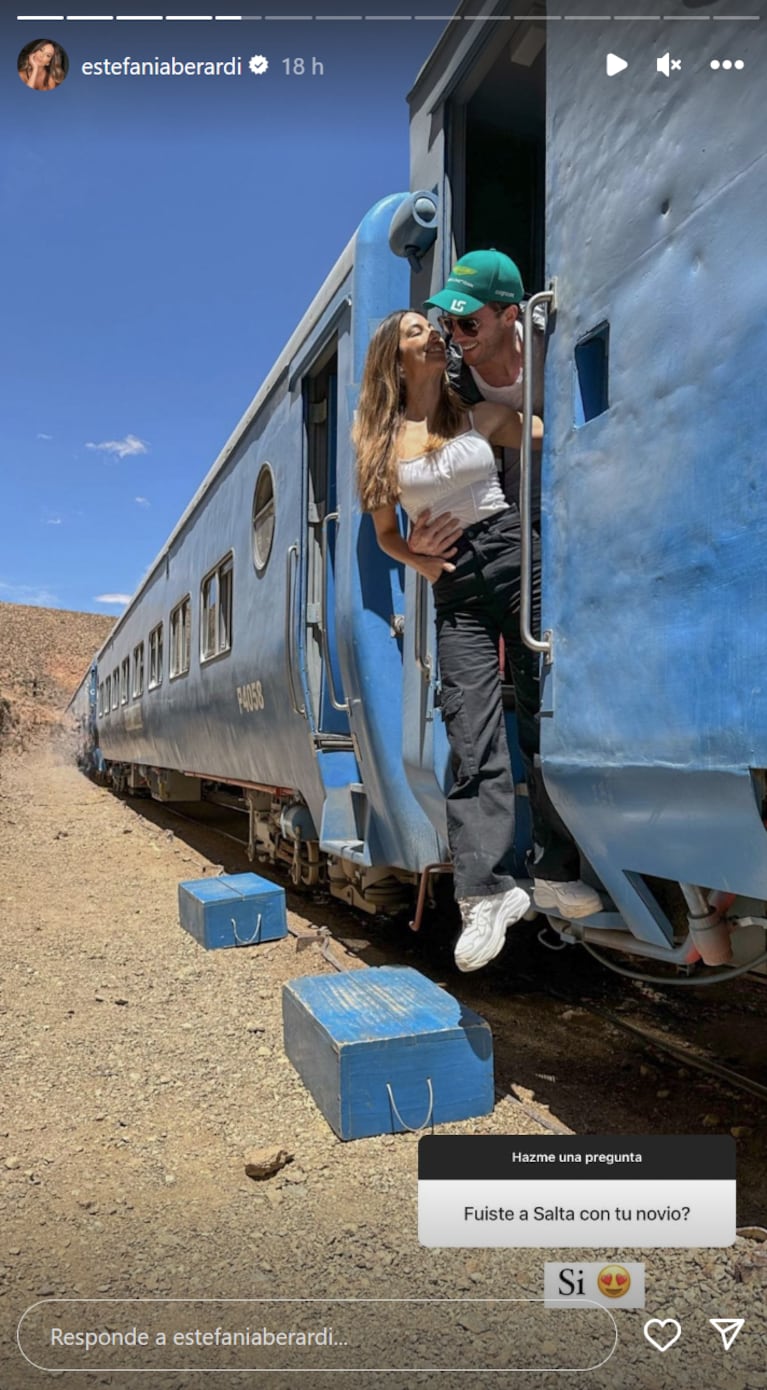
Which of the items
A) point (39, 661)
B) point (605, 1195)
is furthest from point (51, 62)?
point (39, 661)

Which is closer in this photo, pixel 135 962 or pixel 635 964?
pixel 635 964

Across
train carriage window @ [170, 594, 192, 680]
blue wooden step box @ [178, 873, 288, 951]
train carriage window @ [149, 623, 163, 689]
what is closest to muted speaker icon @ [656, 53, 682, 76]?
blue wooden step box @ [178, 873, 288, 951]

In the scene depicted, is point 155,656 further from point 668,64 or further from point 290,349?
point 668,64

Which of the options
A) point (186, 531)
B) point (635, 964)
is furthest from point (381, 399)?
point (186, 531)

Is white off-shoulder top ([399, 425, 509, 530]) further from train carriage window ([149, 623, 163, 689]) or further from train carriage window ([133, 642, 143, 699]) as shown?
train carriage window ([133, 642, 143, 699])

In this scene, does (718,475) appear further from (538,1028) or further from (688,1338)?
(538,1028)

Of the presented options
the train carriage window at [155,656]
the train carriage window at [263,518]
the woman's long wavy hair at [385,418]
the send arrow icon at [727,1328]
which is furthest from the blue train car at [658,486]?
the train carriage window at [155,656]

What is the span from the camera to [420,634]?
3.61 metres

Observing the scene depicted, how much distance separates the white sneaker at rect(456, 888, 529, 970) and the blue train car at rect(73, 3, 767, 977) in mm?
220

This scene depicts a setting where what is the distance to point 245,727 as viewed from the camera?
22.3 feet

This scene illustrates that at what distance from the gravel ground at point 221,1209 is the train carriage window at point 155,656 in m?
6.72

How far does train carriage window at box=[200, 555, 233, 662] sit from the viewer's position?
7.55 metres

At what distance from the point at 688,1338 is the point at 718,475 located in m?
1.63

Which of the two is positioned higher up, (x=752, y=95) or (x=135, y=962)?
(x=752, y=95)
